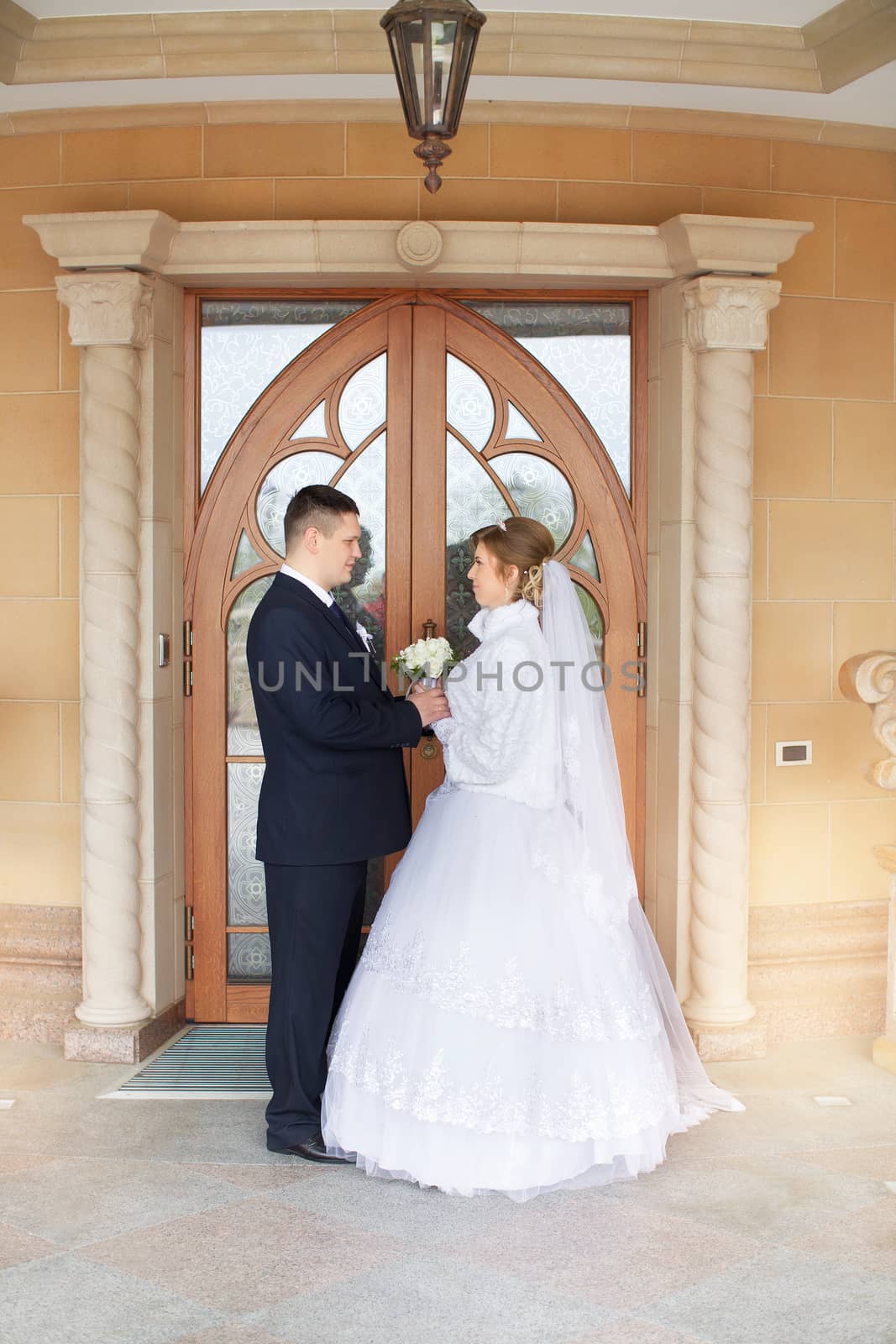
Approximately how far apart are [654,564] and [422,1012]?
6.06 feet

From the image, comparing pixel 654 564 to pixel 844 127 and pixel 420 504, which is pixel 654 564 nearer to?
pixel 420 504

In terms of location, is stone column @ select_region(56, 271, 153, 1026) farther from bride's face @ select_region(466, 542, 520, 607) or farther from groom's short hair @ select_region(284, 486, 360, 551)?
bride's face @ select_region(466, 542, 520, 607)

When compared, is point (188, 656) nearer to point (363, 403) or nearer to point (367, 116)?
point (363, 403)

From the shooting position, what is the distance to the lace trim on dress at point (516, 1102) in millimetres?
3080

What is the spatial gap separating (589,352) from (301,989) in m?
2.39

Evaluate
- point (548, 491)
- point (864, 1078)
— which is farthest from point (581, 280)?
point (864, 1078)

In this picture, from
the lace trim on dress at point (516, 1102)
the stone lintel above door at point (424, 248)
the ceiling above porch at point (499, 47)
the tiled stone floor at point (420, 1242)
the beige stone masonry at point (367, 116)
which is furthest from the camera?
the beige stone masonry at point (367, 116)

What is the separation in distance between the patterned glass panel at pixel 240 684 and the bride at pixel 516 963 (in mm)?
1038

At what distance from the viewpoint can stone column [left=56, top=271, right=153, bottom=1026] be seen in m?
3.99

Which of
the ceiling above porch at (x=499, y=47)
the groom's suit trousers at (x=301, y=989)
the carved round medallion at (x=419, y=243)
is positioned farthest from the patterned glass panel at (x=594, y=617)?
the ceiling above porch at (x=499, y=47)

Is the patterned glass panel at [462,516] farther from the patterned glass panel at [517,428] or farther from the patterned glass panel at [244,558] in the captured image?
the patterned glass panel at [244,558]

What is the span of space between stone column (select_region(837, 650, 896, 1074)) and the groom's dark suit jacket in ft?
5.00

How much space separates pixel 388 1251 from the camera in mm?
2848

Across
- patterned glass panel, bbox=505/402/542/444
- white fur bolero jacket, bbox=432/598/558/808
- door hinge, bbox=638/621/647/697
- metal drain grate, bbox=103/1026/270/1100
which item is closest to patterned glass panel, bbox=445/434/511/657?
patterned glass panel, bbox=505/402/542/444
